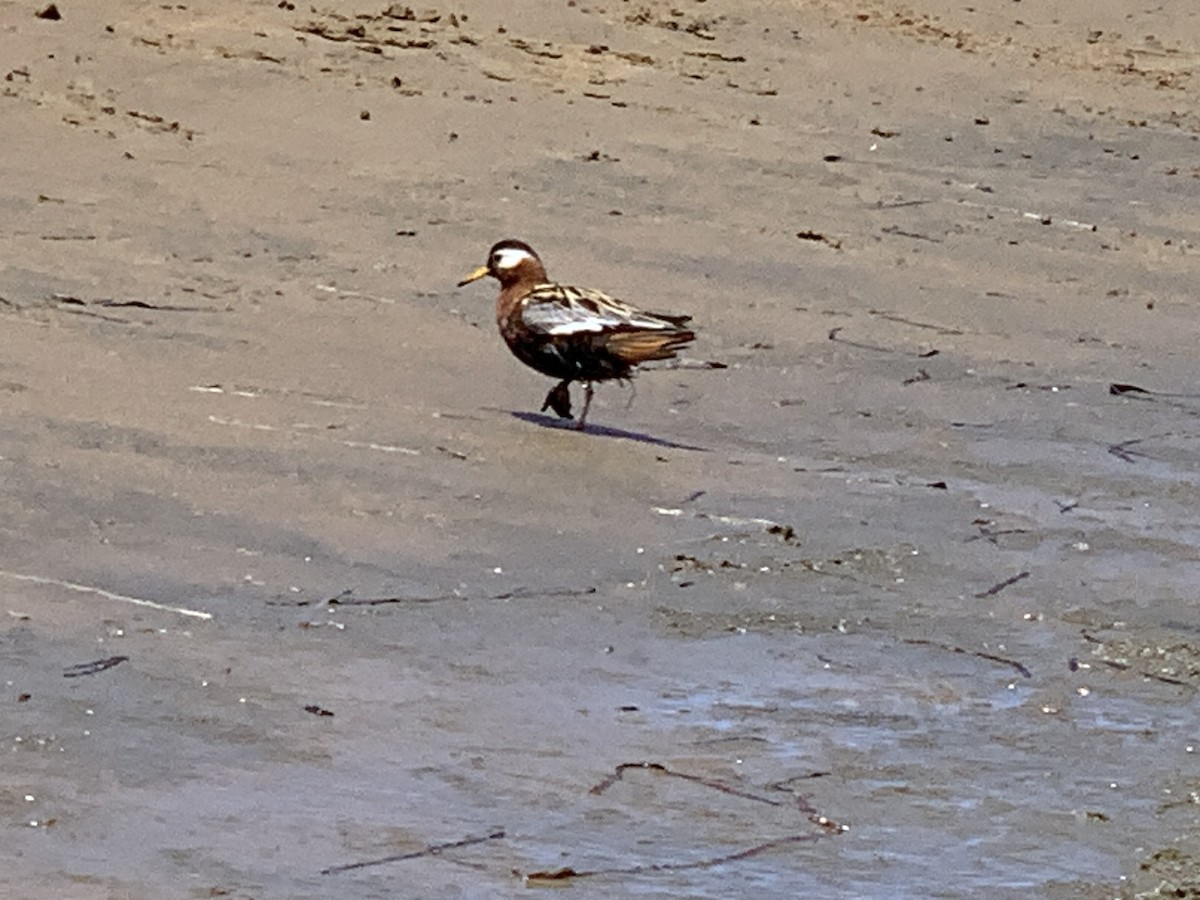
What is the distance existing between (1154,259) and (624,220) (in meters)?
2.36

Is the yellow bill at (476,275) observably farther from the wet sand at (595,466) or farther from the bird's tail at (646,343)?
the bird's tail at (646,343)

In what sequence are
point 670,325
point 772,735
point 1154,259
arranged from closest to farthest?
point 772,735
point 670,325
point 1154,259

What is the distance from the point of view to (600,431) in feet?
28.9

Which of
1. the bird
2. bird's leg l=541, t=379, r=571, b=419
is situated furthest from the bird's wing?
bird's leg l=541, t=379, r=571, b=419

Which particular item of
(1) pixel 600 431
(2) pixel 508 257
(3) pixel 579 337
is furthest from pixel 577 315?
(2) pixel 508 257

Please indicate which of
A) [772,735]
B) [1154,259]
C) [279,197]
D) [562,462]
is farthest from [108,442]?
[1154,259]

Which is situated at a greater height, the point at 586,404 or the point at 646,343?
the point at 646,343

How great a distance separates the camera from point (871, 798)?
5453 mm

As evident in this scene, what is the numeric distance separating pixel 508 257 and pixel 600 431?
89 centimetres

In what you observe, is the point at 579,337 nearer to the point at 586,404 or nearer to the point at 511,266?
the point at 586,404

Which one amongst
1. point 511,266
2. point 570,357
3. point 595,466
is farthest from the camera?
point 511,266

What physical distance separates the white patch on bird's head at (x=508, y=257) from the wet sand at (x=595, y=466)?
1.05 feet

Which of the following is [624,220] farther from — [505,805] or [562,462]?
[505,805]

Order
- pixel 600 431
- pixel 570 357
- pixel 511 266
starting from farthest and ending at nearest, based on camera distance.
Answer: pixel 511 266 < pixel 570 357 < pixel 600 431
